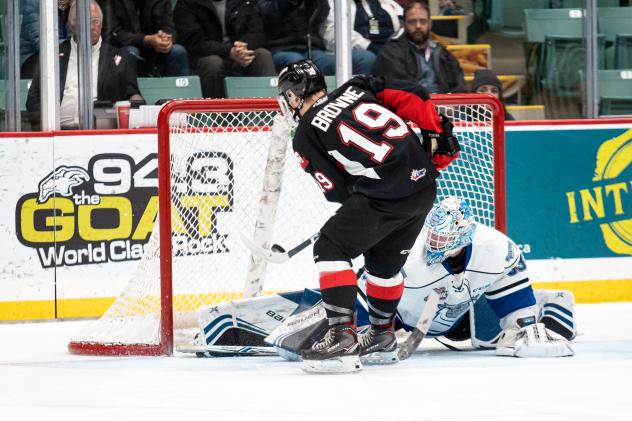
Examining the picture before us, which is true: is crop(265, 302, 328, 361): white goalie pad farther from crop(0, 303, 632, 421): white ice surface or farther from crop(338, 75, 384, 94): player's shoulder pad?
crop(338, 75, 384, 94): player's shoulder pad

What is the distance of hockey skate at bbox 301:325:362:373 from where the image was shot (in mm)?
3936

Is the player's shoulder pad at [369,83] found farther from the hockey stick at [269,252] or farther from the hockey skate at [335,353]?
the hockey skate at [335,353]

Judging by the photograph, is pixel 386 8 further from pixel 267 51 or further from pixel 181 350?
pixel 181 350

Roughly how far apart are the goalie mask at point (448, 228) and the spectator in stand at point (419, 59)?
2.42 metres

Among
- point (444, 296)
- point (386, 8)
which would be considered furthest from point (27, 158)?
point (444, 296)

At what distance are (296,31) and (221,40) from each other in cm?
41

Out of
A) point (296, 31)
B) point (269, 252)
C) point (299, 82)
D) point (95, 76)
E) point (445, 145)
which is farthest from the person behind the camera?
point (296, 31)

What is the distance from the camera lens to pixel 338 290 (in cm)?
395

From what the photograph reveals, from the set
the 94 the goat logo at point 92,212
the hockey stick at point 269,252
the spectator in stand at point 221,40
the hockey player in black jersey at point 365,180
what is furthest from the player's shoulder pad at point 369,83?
the spectator in stand at point 221,40

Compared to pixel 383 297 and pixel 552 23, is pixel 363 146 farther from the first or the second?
pixel 552 23

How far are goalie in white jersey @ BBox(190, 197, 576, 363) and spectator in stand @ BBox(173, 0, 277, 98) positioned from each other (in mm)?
2142

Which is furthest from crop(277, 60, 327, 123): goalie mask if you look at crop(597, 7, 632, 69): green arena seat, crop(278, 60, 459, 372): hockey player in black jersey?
crop(597, 7, 632, 69): green arena seat

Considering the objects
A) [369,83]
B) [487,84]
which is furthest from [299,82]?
[487,84]

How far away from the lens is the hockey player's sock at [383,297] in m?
4.21
